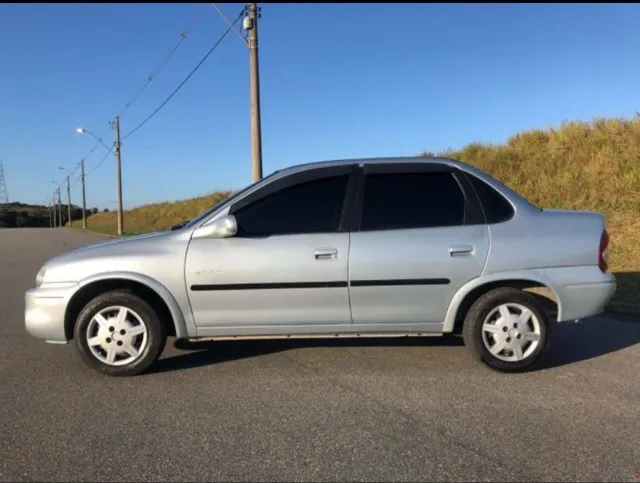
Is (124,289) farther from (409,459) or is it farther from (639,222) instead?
(639,222)

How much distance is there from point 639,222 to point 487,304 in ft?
29.6

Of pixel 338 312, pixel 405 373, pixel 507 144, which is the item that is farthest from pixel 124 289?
pixel 507 144

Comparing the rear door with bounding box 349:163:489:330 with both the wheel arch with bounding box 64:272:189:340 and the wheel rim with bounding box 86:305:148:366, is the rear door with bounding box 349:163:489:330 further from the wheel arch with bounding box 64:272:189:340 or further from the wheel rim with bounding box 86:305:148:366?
the wheel rim with bounding box 86:305:148:366

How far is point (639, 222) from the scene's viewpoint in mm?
12305

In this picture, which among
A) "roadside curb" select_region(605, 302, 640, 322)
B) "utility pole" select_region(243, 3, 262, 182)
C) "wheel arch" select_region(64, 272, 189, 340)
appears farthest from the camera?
"utility pole" select_region(243, 3, 262, 182)

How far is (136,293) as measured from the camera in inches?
204

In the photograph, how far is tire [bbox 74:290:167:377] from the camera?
196 inches

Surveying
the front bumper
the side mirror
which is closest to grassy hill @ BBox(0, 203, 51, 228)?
the front bumper

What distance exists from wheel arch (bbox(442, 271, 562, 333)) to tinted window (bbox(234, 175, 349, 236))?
3.96ft

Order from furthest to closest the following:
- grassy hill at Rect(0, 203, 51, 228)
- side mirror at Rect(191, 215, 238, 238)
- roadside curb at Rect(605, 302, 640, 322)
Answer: grassy hill at Rect(0, 203, 51, 228) < roadside curb at Rect(605, 302, 640, 322) < side mirror at Rect(191, 215, 238, 238)

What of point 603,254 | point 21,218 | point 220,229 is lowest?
point 603,254

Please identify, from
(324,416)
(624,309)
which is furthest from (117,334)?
(624,309)

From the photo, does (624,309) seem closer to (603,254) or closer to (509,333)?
(603,254)

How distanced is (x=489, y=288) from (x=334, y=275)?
1.35 metres
